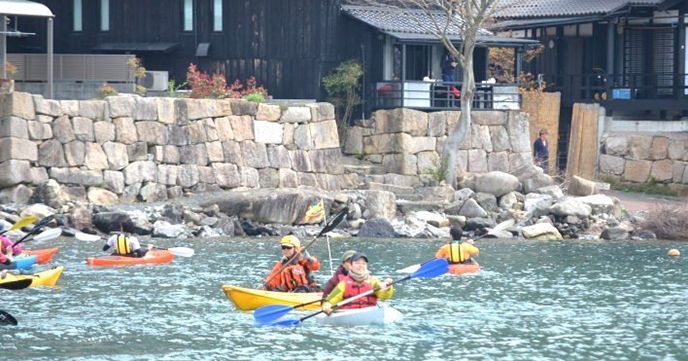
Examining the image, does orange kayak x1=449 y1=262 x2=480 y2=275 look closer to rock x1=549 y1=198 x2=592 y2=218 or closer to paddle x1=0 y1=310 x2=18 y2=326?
rock x1=549 y1=198 x2=592 y2=218

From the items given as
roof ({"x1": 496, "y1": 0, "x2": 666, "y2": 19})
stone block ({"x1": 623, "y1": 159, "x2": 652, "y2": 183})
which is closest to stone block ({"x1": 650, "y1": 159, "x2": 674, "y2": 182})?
stone block ({"x1": 623, "y1": 159, "x2": 652, "y2": 183})

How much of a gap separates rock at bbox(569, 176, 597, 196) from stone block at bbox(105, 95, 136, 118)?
12263 mm

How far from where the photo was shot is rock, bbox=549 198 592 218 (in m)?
39.4

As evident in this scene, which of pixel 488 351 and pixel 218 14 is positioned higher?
pixel 218 14

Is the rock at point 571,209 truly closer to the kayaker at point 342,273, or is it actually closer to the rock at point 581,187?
the rock at point 581,187

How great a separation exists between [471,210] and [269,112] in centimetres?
657

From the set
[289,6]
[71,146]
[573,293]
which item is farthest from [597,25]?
[573,293]

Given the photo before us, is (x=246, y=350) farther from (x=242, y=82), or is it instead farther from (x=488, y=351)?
(x=242, y=82)

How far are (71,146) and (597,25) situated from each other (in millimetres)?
19592

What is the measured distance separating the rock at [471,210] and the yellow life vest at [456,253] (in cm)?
943

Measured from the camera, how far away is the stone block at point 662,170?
45.2m

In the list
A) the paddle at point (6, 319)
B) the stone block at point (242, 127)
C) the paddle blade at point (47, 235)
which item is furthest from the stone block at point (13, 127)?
the paddle at point (6, 319)

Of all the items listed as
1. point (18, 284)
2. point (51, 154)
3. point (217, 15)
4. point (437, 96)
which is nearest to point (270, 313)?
point (18, 284)

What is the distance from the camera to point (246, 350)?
22.6m
